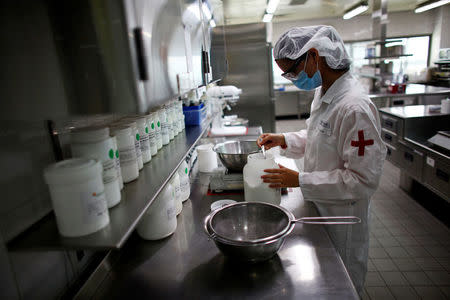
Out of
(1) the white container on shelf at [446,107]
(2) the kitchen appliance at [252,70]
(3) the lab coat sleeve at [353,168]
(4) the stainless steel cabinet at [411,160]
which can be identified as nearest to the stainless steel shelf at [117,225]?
(3) the lab coat sleeve at [353,168]

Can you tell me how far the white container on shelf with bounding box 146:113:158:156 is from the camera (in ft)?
3.93

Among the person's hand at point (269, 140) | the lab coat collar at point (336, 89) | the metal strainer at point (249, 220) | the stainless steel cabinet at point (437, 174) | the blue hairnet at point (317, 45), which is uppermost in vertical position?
the blue hairnet at point (317, 45)

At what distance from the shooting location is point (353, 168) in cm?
129

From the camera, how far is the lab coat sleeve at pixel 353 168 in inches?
49.6

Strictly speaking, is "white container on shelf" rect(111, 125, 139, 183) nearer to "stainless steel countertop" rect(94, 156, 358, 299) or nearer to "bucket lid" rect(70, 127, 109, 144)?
"bucket lid" rect(70, 127, 109, 144)

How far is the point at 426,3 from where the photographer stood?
6.85 meters

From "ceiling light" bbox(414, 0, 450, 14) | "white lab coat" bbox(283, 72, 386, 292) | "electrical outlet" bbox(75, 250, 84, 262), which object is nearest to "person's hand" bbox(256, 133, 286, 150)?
"white lab coat" bbox(283, 72, 386, 292)

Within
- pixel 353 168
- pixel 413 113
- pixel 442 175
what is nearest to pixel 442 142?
pixel 442 175

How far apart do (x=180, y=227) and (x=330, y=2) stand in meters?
6.60

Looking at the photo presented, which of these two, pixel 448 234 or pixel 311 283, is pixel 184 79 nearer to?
pixel 311 283

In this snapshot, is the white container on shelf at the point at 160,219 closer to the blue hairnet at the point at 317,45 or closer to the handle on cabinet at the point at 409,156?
the blue hairnet at the point at 317,45

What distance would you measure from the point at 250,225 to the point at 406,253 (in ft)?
6.12

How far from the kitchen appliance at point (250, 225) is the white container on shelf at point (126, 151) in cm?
34

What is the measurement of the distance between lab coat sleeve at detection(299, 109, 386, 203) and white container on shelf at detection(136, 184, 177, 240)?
24.6 inches
